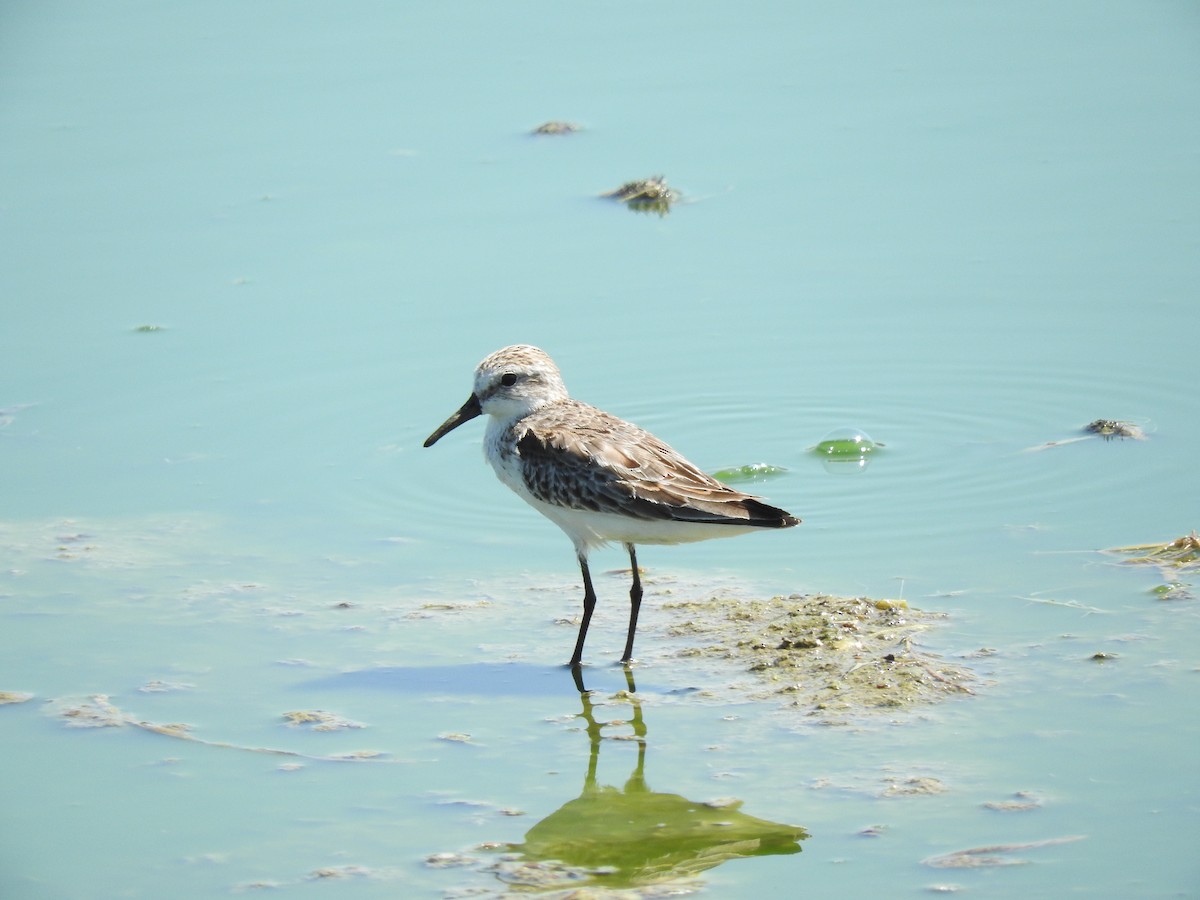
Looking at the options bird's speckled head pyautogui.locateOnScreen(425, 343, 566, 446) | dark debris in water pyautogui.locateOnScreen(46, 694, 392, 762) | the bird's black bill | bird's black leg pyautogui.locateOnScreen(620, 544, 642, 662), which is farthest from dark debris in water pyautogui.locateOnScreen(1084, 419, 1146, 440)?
dark debris in water pyautogui.locateOnScreen(46, 694, 392, 762)

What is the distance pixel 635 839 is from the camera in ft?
20.6

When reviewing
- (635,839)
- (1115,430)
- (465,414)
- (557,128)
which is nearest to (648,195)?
(557,128)

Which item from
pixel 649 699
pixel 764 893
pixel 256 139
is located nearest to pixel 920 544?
pixel 649 699

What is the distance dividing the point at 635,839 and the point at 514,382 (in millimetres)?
2979

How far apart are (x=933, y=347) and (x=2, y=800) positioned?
22.1 feet

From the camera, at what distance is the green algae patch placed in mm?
7086

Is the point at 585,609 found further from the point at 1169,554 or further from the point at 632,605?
the point at 1169,554

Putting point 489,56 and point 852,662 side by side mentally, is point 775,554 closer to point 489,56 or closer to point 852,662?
point 852,662

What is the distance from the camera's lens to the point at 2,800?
666cm

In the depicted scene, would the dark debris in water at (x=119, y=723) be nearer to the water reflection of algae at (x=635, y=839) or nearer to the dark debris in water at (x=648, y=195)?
the water reflection of algae at (x=635, y=839)

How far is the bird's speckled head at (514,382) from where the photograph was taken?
27.8ft

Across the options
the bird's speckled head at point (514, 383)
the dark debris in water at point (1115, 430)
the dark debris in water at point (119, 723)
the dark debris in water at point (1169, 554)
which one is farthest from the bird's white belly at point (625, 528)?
the dark debris in water at point (1115, 430)

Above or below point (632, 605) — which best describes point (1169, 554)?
above

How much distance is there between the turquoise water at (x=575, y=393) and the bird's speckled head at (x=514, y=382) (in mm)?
900
